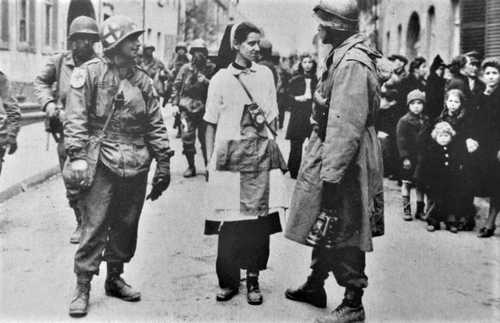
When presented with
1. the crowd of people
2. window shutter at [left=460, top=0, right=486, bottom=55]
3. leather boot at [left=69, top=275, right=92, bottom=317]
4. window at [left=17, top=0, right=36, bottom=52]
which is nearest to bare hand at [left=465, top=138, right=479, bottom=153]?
the crowd of people

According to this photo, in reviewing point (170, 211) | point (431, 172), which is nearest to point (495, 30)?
point (431, 172)

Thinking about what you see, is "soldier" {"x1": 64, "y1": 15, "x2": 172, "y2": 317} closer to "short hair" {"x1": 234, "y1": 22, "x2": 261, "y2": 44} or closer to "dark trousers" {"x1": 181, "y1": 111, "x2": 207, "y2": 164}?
"short hair" {"x1": 234, "y1": 22, "x2": 261, "y2": 44}

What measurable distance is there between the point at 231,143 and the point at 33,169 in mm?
6857

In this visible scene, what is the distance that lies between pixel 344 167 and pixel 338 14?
1021mm

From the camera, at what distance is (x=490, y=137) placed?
8.12 meters

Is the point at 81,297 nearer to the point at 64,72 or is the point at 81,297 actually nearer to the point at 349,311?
the point at 349,311

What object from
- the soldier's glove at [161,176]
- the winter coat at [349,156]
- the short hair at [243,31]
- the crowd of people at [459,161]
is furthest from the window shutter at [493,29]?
the soldier's glove at [161,176]

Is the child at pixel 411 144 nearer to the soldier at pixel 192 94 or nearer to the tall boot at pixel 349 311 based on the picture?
the soldier at pixel 192 94

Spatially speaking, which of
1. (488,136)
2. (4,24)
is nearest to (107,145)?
(488,136)

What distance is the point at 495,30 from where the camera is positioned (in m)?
14.1

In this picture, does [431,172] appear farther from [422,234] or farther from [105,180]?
[105,180]

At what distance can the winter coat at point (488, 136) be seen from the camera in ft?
26.1

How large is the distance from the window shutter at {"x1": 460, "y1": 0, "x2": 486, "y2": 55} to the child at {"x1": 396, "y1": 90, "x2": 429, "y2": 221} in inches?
256

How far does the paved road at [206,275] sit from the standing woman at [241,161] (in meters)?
0.31
